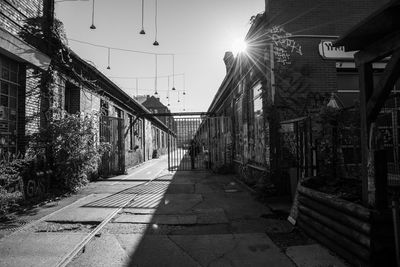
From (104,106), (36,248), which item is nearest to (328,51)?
(36,248)

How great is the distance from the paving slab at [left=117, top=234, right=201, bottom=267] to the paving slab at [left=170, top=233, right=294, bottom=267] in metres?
0.13

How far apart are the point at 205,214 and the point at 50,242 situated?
10.7 feet

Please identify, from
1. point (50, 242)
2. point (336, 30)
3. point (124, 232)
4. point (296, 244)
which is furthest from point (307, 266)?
point (336, 30)

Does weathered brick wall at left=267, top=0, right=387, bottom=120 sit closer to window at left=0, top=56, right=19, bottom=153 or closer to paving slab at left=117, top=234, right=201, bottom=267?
paving slab at left=117, top=234, right=201, bottom=267

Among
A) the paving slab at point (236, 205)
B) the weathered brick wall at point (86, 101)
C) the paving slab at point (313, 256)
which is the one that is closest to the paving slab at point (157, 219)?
the paving slab at point (236, 205)

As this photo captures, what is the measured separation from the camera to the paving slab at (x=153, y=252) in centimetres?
452

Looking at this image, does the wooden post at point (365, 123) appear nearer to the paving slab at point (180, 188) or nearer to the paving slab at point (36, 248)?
the paving slab at point (36, 248)

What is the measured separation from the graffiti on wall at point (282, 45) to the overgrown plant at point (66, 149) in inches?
243

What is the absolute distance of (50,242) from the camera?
5.34m

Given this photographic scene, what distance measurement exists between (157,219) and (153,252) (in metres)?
2.09

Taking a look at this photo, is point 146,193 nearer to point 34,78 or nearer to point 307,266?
point 34,78

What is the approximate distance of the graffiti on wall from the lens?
377 inches

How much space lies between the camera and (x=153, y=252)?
4938 mm

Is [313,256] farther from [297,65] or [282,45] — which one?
[282,45]
